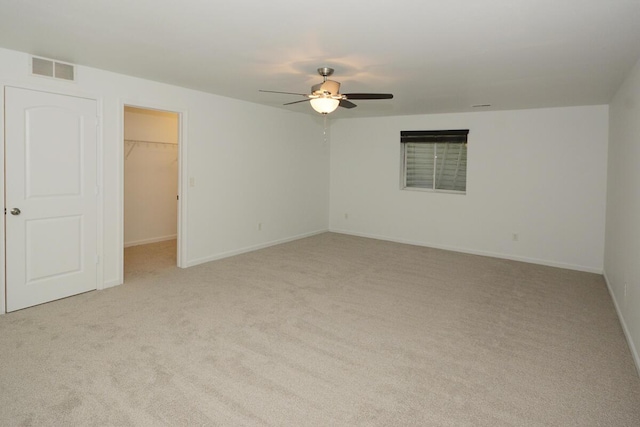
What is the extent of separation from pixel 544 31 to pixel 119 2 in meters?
2.65

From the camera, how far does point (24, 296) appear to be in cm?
361

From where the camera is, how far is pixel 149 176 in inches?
259

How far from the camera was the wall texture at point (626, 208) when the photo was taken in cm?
302

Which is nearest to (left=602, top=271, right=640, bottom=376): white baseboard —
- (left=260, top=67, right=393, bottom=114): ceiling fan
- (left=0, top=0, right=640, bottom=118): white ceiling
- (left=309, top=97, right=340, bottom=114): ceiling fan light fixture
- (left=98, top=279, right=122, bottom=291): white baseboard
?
(left=0, top=0, right=640, bottom=118): white ceiling

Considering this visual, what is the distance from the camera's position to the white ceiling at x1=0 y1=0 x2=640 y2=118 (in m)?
2.33

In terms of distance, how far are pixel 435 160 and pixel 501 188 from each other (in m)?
1.23

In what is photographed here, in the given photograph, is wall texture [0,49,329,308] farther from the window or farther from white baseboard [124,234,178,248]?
white baseboard [124,234,178,248]

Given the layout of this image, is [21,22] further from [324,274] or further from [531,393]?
[531,393]

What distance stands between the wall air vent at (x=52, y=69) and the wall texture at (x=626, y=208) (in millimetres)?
4951

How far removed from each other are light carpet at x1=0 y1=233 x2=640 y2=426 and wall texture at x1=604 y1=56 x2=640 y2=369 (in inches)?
9.1

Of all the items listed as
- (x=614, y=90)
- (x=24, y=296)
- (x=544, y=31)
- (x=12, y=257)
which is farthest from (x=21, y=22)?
(x=614, y=90)

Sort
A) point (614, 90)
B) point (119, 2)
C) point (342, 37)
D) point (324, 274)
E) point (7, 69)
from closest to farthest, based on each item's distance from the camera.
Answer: point (119, 2) < point (342, 37) < point (7, 69) < point (614, 90) < point (324, 274)

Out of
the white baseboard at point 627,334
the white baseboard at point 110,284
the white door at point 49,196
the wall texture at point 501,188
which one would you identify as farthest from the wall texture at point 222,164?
the white baseboard at point 627,334

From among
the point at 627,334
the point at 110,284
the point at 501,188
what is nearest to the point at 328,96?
the point at 110,284
